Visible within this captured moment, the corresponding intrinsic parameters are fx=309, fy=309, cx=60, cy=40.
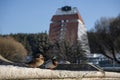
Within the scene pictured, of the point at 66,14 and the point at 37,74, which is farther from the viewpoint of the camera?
the point at 66,14

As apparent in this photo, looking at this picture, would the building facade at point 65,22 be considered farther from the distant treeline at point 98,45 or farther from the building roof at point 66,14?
the distant treeline at point 98,45

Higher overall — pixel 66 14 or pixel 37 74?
pixel 66 14

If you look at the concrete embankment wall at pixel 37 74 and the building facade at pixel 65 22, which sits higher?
the building facade at pixel 65 22

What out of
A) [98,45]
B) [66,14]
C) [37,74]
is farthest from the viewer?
[66,14]

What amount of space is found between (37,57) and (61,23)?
9686 cm

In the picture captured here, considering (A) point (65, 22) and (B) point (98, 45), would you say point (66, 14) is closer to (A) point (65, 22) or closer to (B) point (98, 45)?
(A) point (65, 22)

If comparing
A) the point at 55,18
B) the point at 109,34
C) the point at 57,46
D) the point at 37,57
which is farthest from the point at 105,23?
the point at 55,18

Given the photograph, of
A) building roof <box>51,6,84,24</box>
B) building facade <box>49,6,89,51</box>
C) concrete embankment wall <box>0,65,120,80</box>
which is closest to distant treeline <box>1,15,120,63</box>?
concrete embankment wall <box>0,65,120,80</box>

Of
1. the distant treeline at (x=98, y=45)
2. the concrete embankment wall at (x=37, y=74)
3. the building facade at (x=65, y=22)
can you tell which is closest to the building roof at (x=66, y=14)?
the building facade at (x=65, y=22)

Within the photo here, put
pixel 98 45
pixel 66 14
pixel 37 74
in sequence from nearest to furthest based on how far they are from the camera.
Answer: pixel 37 74 < pixel 98 45 < pixel 66 14

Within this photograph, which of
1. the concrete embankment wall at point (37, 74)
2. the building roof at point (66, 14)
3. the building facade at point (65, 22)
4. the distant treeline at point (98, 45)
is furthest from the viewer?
the building roof at point (66, 14)

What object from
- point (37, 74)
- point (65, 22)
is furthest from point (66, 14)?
point (37, 74)

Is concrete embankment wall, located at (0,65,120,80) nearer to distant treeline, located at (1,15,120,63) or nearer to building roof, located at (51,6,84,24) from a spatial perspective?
distant treeline, located at (1,15,120,63)

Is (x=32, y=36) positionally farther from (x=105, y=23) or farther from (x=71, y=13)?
(x=105, y=23)
